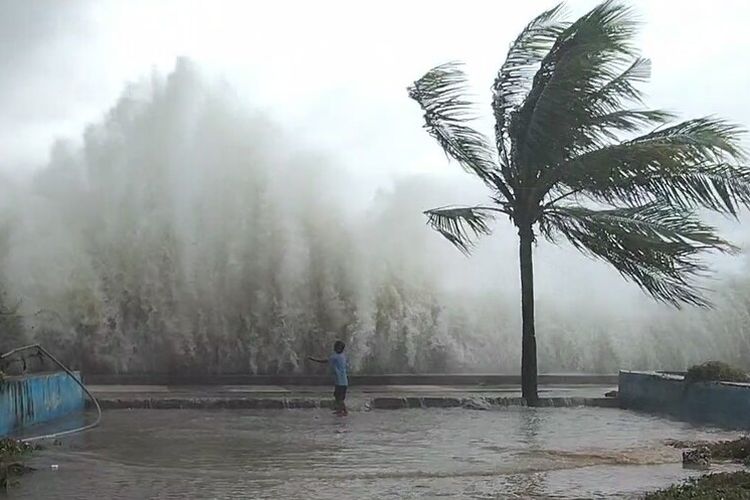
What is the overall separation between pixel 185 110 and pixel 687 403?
48.3ft

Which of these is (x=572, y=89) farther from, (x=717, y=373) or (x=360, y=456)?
(x=360, y=456)

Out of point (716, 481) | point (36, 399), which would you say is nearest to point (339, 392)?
point (36, 399)

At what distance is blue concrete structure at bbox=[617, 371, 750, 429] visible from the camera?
1286 cm

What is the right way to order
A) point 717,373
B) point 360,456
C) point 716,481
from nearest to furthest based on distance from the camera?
point 716,481, point 360,456, point 717,373

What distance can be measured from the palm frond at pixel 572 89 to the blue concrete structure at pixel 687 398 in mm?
3907

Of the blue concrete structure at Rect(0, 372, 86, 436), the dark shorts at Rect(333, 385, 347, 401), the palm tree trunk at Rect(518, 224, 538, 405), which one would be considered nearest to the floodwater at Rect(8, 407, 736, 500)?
the blue concrete structure at Rect(0, 372, 86, 436)

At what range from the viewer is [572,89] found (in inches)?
568

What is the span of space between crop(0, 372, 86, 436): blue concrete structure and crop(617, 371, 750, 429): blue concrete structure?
8.74m

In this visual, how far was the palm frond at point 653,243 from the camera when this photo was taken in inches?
551

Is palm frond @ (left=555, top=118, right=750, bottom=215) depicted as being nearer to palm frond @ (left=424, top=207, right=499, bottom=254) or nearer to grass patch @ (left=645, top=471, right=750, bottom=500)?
palm frond @ (left=424, top=207, right=499, bottom=254)

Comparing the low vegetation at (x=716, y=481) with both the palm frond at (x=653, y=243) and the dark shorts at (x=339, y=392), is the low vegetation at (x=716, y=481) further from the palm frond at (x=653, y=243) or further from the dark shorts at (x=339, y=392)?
the dark shorts at (x=339, y=392)

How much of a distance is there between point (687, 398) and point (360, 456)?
21.5 ft

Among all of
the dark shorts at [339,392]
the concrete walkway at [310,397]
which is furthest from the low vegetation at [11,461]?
the dark shorts at [339,392]

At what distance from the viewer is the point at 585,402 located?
1582 cm
